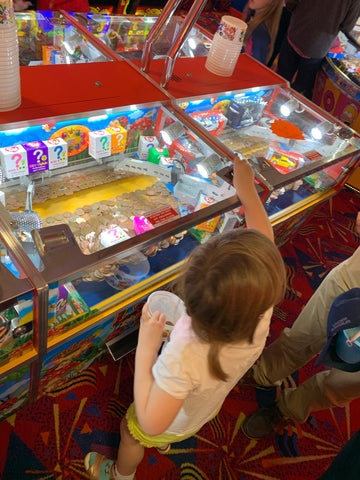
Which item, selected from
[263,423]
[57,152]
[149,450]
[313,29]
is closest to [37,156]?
[57,152]

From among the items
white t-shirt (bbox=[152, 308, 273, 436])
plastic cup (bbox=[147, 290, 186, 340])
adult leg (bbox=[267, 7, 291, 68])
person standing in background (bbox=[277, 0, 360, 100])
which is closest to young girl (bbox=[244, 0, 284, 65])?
person standing in background (bbox=[277, 0, 360, 100])

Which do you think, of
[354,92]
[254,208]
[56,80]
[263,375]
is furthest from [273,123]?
[354,92]

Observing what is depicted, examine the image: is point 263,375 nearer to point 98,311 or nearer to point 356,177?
point 98,311

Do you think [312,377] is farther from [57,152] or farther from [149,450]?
[57,152]

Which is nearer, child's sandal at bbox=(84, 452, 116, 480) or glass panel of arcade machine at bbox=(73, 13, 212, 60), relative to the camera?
child's sandal at bbox=(84, 452, 116, 480)

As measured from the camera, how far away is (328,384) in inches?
70.8

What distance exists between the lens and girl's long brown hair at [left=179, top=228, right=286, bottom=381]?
919 mm

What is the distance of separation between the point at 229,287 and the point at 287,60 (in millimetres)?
4128

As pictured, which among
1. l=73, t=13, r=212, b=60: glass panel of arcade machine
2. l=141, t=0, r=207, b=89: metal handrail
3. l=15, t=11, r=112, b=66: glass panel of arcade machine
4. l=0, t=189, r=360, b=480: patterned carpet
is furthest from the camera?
l=73, t=13, r=212, b=60: glass panel of arcade machine

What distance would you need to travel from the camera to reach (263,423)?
81.4 inches

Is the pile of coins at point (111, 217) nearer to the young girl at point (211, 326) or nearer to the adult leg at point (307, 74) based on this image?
the young girl at point (211, 326)

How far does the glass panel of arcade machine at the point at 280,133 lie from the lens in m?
2.35

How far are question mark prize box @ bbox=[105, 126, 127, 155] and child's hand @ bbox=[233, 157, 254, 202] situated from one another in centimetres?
67

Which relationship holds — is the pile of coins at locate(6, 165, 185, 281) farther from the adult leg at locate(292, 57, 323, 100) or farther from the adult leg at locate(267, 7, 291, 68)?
the adult leg at locate(267, 7, 291, 68)
